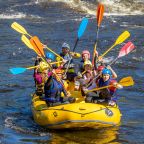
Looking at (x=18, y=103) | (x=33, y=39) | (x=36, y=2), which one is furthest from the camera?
(x=36, y=2)

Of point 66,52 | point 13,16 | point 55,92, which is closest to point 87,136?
point 55,92

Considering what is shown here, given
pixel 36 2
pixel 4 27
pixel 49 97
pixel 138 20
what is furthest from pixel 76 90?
pixel 36 2

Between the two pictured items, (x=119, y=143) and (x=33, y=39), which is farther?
(x=33, y=39)

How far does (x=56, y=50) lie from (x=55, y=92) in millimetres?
8027

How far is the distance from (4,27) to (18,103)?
33.9ft

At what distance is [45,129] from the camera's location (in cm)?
1141

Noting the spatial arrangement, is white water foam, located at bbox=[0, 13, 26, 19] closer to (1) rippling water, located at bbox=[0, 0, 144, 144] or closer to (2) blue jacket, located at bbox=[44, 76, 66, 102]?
(1) rippling water, located at bbox=[0, 0, 144, 144]

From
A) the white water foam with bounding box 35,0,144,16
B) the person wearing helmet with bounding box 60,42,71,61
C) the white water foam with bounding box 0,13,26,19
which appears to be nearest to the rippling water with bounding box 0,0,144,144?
the white water foam with bounding box 0,13,26,19

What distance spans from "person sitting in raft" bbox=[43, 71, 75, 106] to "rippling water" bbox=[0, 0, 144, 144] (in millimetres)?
614

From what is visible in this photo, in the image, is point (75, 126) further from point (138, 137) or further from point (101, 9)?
point (101, 9)

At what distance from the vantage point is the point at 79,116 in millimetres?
10742

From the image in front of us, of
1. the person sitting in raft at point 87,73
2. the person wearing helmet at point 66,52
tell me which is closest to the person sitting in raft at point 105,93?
the person sitting in raft at point 87,73

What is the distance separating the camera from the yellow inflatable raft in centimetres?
1076

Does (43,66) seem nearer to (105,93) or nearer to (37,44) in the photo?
(37,44)
